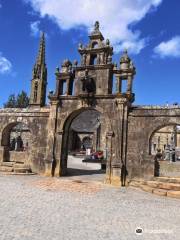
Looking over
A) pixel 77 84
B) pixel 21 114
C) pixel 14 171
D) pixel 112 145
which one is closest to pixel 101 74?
pixel 77 84

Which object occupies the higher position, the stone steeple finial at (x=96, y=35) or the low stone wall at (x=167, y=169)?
the stone steeple finial at (x=96, y=35)

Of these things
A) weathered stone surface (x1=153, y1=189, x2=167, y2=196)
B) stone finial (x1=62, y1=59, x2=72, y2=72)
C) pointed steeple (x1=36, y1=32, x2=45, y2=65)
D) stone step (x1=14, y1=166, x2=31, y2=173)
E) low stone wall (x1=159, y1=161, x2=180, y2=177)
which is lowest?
weathered stone surface (x1=153, y1=189, x2=167, y2=196)

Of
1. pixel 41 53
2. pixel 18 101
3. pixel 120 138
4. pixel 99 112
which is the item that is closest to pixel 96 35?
pixel 99 112

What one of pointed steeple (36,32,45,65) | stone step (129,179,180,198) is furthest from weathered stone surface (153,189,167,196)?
pointed steeple (36,32,45,65)

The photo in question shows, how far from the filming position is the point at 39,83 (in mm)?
49750

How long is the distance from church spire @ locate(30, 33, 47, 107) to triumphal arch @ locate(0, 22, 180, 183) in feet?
93.4

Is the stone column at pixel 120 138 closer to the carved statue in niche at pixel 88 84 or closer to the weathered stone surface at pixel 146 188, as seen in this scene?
the weathered stone surface at pixel 146 188

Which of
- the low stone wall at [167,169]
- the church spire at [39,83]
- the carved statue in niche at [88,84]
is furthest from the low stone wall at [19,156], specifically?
the church spire at [39,83]

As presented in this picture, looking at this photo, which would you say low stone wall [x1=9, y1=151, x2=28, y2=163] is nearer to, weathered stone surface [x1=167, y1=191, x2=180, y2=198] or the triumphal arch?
the triumphal arch

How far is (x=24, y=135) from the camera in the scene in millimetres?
46875

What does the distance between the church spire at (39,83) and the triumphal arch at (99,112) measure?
93.4 ft

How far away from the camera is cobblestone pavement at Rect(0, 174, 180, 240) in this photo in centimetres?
729

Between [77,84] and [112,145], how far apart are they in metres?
4.61

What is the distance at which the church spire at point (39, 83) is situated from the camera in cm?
4906
